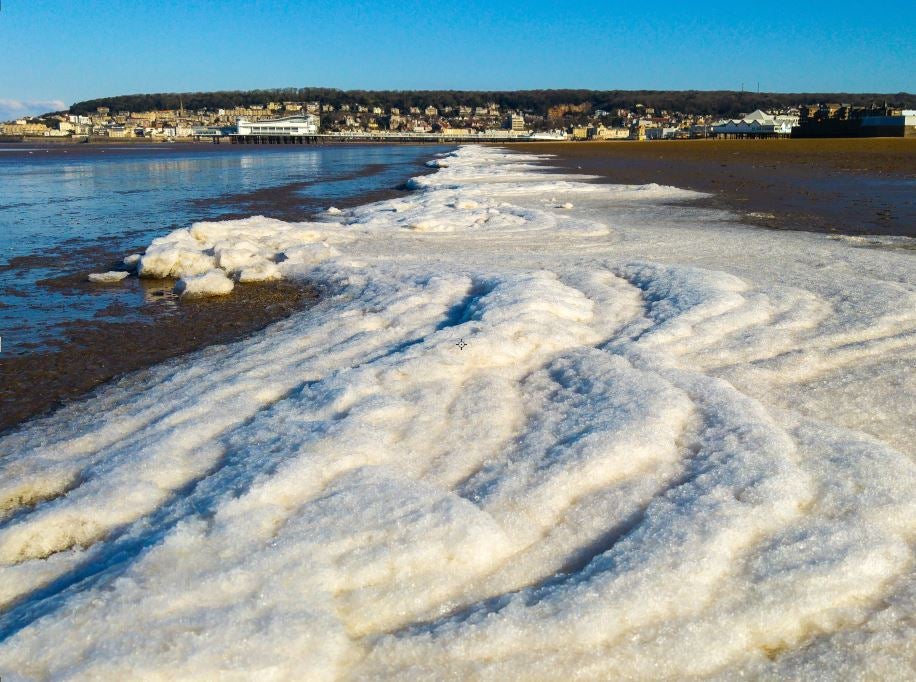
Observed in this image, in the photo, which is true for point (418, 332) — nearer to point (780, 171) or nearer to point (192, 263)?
point (192, 263)

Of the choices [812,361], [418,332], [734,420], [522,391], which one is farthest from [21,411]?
[812,361]

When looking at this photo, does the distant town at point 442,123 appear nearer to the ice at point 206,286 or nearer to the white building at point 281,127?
the white building at point 281,127

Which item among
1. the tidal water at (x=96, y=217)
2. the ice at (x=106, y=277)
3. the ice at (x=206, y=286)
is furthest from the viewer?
the ice at (x=106, y=277)

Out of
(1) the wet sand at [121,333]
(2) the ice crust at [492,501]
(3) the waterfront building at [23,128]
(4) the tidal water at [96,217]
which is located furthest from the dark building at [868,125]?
(3) the waterfront building at [23,128]

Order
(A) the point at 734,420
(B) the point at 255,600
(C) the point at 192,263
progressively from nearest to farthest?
(B) the point at 255,600, (A) the point at 734,420, (C) the point at 192,263

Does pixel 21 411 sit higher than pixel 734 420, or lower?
lower

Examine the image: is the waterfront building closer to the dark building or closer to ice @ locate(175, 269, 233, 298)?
the dark building
